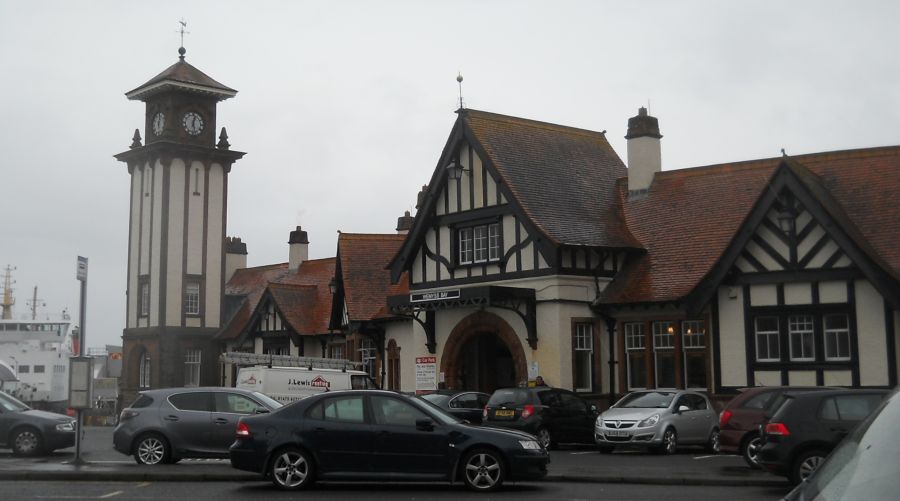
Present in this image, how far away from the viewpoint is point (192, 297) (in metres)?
54.8

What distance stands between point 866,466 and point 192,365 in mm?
52113

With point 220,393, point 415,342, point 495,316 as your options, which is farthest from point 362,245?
point 220,393

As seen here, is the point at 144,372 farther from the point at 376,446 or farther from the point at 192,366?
the point at 376,446

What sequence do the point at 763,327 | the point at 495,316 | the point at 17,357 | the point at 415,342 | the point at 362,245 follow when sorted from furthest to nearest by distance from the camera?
the point at 17,357, the point at 362,245, the point at 415,342, the point at 495,316, the point at 763,327

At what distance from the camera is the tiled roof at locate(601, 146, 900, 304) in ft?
94.4

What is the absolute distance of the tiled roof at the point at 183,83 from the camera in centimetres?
5384

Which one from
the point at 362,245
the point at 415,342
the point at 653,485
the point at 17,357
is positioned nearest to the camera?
the point at 653,485

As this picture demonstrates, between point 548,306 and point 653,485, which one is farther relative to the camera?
point 548,306

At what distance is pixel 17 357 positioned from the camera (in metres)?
72.6

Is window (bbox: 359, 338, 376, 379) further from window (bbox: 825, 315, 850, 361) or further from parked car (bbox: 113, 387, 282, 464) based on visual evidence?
parked car (bbox: 113, 387, 282, 464)

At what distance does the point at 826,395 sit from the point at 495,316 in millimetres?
17898

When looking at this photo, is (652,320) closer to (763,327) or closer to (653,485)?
(763,327)

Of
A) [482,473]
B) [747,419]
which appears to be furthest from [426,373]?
[482,473]

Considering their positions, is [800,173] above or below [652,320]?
above
